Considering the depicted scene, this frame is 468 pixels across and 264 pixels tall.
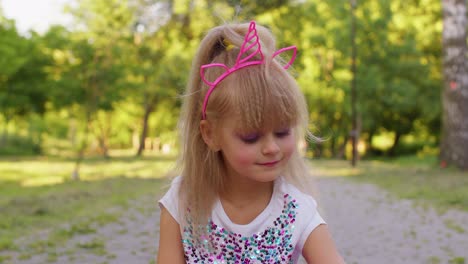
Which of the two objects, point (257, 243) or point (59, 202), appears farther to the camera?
point (59, 202)

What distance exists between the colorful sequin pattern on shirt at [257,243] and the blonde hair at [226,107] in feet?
0.28

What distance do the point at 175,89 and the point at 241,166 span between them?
1645cm

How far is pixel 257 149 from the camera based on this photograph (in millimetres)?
1938

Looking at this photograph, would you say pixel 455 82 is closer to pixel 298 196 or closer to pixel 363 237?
pixel 363 237

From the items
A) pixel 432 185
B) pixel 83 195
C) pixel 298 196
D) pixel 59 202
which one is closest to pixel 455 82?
pixel 432 185

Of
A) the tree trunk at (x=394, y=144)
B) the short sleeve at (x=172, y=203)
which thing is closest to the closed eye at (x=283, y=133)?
the short sleeve at (x=172, y=203)

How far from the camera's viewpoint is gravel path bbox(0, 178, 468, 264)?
4.79 meters

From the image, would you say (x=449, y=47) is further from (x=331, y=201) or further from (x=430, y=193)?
(x=331, y=201)

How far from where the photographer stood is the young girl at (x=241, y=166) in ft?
6.38

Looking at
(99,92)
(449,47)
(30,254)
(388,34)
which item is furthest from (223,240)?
(388,34)

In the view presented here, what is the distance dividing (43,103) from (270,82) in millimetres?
25859

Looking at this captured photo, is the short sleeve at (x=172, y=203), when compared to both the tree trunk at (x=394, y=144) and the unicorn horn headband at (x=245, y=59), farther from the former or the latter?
the tree trunk at (x=394, y=144)

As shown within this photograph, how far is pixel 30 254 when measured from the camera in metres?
4.79

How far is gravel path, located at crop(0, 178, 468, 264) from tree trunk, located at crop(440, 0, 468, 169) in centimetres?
458
